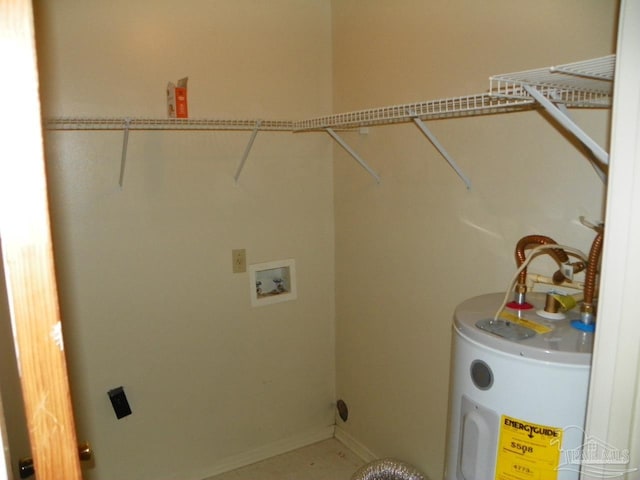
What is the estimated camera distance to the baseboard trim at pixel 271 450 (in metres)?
2.43

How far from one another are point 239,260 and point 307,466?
120 centimetres

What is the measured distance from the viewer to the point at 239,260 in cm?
232

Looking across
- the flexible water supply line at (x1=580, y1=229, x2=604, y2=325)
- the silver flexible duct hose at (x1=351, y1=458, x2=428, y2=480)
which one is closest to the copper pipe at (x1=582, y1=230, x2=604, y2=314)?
the flexible water supply line at (x1=580, y1=229, x2=604, y2=325)

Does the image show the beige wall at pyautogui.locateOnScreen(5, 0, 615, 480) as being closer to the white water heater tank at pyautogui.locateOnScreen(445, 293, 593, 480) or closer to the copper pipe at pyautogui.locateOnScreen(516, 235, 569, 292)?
the copper pipe at pyautogui.locateOnScreen(516, 235, 569, 292)

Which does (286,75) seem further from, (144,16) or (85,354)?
(85,354)

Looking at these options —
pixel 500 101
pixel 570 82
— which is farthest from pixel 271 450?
pixel 570 82

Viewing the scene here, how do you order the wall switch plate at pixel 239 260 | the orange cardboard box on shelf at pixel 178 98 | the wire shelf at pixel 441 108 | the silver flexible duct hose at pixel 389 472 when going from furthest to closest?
the wall switch plate at pixel 239 260 < the silver flexible duct hose at pixel 389 472 < the orange cardboard box on shelf at pixel 178 98 < the wire shelf at pixel 441 108

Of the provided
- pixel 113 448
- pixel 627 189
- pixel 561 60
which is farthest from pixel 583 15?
pixel 113 448

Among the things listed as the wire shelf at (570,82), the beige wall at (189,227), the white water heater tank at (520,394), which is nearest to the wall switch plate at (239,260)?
the beige wall at (189,227)

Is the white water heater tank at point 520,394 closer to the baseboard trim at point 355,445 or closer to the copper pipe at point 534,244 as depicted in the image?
the copper pipe at point 534,244

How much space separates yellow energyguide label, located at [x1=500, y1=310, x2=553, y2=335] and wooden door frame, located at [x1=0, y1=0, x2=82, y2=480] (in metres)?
1.02

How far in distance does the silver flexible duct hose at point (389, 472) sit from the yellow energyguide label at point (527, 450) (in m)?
1.09

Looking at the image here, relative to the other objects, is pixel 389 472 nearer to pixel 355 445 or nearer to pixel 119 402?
pixel 355 445

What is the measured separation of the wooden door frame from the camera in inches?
16.3
